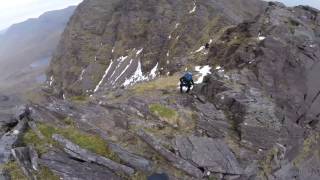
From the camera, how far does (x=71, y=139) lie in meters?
31.7

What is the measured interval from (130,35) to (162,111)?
7460 cm

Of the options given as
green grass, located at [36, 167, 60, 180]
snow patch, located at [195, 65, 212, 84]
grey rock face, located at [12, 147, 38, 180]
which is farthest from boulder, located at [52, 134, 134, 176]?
snow patch, located at [195, 65, 212, 84]

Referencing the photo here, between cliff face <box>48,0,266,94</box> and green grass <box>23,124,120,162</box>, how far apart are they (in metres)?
42.2

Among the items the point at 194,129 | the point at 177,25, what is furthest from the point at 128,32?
the point at 194,129

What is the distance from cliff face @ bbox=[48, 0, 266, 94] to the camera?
3511 inches

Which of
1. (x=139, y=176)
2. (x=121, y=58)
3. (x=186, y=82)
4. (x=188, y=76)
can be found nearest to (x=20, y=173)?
(x=139, y=176)

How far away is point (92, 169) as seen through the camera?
29.9m

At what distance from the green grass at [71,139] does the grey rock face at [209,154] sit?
16.2 feet

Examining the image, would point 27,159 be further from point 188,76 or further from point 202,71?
point 202,71

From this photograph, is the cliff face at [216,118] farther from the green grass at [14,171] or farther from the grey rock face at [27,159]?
the green grass at [14,171]

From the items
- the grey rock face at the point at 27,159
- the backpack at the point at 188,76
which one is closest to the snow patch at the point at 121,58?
the backpack at the point at 188,76

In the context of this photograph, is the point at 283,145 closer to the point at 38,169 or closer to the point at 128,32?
the point at 38,169

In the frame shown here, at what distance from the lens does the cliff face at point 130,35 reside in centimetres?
8919

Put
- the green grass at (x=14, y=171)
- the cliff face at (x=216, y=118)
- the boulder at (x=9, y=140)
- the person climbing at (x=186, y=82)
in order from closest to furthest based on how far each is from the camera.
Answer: the green grass at (x=14, y=171) < the boulder at (x=9, y=140) < the cliff face at (x=216, y=118) < the person climbing at (x=186, y=82)
